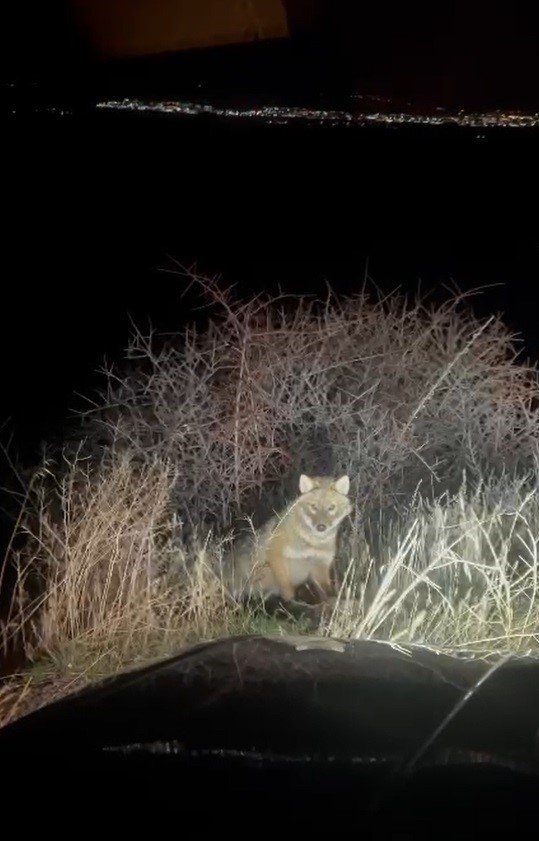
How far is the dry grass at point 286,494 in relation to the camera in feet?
17.1

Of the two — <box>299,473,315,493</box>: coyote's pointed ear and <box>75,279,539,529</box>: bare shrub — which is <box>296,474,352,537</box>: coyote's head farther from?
<box>75,279,539,529</box>: bare shrub

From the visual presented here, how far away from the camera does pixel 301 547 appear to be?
20.9 ft

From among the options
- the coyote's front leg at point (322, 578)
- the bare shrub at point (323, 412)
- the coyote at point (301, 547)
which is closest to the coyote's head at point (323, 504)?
the coyote at point (301, 547)

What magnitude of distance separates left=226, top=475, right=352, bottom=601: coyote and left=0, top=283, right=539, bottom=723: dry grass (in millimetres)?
206

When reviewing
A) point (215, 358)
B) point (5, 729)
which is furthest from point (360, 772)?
point (215, 358)

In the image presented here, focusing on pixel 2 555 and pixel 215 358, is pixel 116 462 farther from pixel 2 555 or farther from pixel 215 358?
pixel 215 358

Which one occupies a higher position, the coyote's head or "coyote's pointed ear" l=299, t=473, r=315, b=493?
"coyote's pointed ear" l=299, t=473, r=315, b=493

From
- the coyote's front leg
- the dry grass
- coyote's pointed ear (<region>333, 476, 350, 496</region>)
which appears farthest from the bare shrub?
the coyote's front leg

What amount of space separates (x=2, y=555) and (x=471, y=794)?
5172mm

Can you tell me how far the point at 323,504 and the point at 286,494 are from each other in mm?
1776

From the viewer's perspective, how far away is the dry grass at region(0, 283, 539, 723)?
521 cm

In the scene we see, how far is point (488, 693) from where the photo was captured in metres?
3.10

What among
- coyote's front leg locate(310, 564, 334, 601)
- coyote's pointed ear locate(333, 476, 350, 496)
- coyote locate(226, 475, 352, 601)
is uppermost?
coyote's pointed ear locate(333, 476, 350, 496)

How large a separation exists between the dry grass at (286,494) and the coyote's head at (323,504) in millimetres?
265
